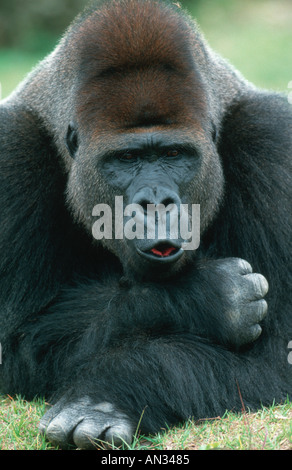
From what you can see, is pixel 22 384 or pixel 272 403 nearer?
pixel 272 403

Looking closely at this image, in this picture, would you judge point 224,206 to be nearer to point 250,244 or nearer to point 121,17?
point 250,244

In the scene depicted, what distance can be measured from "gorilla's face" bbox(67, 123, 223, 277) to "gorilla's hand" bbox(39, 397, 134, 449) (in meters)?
0.79

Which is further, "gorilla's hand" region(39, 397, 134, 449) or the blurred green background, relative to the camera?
the blurred green background

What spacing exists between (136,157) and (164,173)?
210 mm

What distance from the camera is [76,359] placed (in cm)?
396

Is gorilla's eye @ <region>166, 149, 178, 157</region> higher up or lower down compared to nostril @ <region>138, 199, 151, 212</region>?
higher up

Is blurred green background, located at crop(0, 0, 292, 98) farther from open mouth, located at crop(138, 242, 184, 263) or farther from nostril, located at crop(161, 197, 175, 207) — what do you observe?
open mouth, located at crop(138, 242, 184, 263)

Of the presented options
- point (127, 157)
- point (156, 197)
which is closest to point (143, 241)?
point (156, 197)

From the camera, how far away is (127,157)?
13.4 ft

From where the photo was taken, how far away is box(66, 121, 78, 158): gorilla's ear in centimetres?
429

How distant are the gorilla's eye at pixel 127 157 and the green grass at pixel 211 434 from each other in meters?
1.47

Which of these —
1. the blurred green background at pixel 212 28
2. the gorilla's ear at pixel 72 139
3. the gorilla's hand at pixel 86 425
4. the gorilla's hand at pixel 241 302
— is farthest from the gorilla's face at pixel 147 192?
the blurred green background at pixel 212 28

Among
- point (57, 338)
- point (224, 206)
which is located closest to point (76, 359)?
point (57, 338)

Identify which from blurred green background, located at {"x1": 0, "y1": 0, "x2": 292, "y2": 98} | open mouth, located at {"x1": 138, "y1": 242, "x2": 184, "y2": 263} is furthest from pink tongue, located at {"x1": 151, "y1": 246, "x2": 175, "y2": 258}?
blurred green background, located at {"x1": 0, "y1": 0, "x2": 292, "y2": 98}
